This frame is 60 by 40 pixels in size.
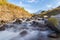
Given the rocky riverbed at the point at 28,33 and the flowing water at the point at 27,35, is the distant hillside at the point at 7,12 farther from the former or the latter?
the flowing water at the point at 27,35

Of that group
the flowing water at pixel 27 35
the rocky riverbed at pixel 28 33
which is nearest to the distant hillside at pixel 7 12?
the rocky riverbed at pixel 28 33

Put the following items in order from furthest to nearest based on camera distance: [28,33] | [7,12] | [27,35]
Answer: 1. [7,12]
2. [28,33]
3. [27,35]

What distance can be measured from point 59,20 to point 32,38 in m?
1.49

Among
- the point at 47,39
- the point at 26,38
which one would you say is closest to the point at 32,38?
the point at 26,38

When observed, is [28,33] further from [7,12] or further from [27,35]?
[7,12]

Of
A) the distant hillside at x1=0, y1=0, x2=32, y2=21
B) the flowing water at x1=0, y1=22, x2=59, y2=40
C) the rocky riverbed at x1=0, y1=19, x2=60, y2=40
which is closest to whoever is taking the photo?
the flowing water at x1=0, y1=22, x2=59, y2=40

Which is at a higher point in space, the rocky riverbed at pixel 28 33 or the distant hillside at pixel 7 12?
the distant hillside at pixel 7 12

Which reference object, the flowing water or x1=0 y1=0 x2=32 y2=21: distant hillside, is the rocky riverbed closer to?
the flowing water

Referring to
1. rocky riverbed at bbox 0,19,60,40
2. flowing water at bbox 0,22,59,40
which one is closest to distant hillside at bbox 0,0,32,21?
rocky riverbed at bbox 0,19,60,40

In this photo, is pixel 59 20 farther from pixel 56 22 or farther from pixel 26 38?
pixel 26 38

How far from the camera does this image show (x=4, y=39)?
8.18m

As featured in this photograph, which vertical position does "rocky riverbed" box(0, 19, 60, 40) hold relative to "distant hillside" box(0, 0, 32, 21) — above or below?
below

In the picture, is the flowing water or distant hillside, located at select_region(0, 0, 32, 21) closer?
the flowing water

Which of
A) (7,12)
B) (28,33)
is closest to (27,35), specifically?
(28,33)
